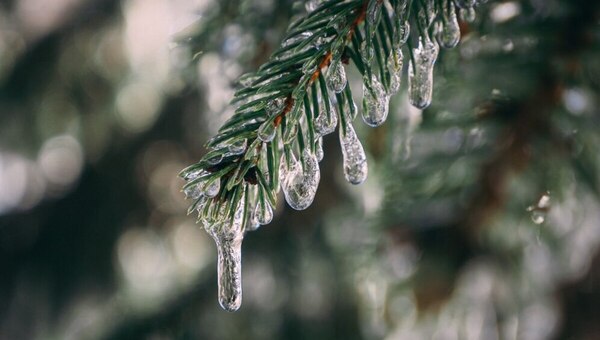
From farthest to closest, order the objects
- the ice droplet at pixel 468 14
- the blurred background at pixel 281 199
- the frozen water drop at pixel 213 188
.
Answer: the blurred background at pixel 281 199 → the ice droplet at pixel 468 14 → the frozen water drop at pixel 213 188

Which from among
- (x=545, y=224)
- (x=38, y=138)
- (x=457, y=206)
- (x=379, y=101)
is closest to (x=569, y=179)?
(x=545, y=224)

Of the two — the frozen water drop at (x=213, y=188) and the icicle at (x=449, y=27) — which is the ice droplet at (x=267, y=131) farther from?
the icicle at (x=449, y=27)

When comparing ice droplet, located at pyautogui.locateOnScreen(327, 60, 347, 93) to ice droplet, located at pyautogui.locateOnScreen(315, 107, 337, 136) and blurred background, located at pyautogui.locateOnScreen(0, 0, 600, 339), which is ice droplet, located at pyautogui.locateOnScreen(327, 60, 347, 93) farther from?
blurred background, located at pyautogui.locateOnScreen(0, 0, 600, 339)

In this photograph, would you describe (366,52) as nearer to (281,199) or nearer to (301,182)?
(301,182)

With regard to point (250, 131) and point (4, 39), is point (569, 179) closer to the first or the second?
point (250, 131)

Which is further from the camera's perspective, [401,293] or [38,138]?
[38,138]

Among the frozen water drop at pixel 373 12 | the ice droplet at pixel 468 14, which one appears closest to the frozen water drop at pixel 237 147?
the frozen water drop at pixel 373 12
